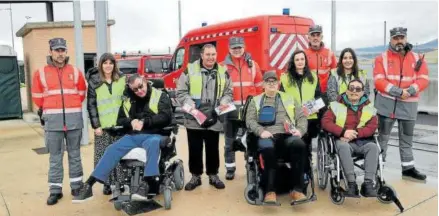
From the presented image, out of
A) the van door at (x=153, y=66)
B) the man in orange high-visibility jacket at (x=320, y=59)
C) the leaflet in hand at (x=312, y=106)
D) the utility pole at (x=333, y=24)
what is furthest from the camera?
the utility pole at (x=333, y=24)

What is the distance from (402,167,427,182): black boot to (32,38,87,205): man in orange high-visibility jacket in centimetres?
370

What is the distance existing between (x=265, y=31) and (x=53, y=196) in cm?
482

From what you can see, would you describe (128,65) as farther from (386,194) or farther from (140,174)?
(386,194)

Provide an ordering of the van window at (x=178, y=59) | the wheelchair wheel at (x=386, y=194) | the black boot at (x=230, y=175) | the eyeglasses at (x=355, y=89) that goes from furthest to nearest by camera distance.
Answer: the van window at (x=178, y=59) < the black boot at (x=230, y=175) < the eyeglasses at (x=355, y=89) < the wheelchair wheel at (x=386, y=194)

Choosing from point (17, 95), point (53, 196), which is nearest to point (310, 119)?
point (53, 196)

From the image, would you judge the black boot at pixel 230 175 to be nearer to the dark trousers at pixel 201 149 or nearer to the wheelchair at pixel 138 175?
the dark trousers at pixel 201 149

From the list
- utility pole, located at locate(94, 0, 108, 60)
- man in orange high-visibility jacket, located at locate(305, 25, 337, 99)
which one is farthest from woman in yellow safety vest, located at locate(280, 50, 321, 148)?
utility pole, located at locate(94, 0, 108, 60)

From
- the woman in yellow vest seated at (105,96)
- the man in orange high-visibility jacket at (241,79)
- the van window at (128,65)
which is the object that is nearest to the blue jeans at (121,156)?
the woman in yellow vest seated at (105,96)

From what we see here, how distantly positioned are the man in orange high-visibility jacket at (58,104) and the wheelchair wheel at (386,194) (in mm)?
3045

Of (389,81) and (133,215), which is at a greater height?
(389,81)

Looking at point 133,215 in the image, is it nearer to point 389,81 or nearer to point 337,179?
point 337,179

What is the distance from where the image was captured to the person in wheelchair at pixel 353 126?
4.25 m

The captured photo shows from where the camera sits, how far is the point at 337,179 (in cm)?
425

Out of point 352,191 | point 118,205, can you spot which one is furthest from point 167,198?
point 352,191
